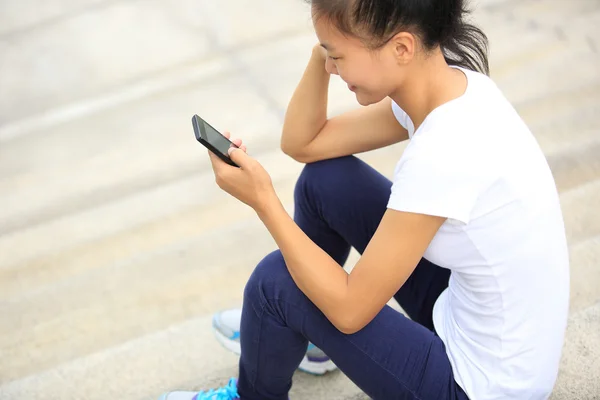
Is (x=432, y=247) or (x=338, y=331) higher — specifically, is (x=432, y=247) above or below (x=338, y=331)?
above

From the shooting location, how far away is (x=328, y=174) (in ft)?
4.71

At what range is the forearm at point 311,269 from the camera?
3.67ft

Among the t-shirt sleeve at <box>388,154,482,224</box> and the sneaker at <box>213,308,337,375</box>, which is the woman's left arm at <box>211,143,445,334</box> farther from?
the sneaker at <box>213,308,337,375</box>

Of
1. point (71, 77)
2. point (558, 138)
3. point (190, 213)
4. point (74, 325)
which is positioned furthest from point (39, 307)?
point (558, 138)

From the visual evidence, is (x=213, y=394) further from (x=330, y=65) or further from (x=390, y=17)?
(x=390, y=17)

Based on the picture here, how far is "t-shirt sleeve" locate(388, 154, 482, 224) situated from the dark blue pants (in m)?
0.26

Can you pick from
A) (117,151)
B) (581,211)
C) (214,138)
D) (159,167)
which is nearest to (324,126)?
(214,138)

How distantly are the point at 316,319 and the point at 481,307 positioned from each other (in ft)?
0.89

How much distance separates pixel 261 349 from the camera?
1294 mm

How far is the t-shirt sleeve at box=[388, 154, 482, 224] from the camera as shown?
1.01 metres

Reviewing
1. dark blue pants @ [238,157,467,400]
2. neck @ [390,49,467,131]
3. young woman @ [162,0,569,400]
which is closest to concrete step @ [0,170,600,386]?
dark blue pants @ [238,157,467,400]

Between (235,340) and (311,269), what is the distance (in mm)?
586

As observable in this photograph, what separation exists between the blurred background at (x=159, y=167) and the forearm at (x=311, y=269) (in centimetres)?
48

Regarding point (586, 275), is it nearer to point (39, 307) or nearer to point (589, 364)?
point (589, 364)
